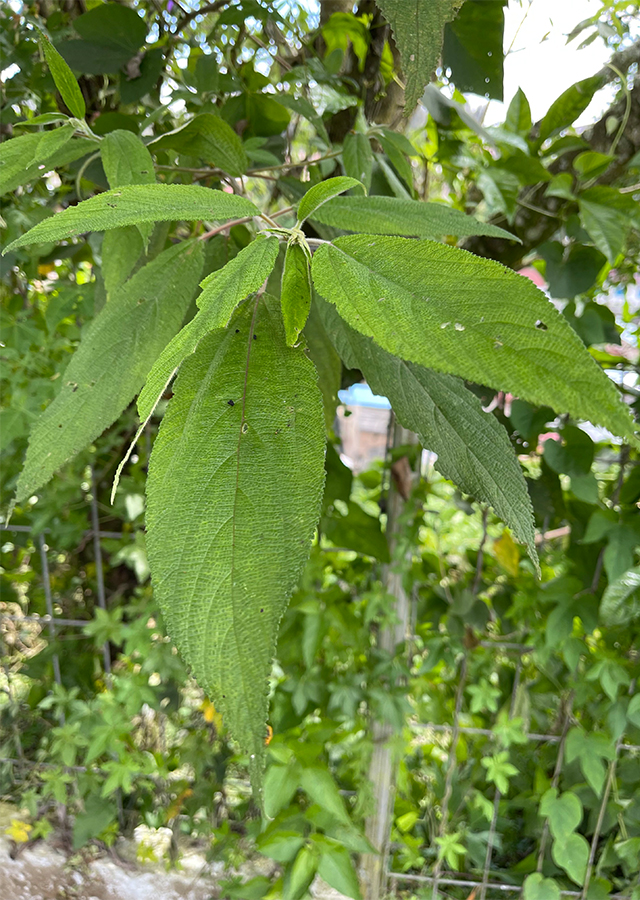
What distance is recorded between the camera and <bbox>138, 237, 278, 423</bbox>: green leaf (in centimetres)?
20

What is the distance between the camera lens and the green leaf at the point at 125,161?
0.32 m

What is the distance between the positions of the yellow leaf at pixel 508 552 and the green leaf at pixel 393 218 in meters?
0.66

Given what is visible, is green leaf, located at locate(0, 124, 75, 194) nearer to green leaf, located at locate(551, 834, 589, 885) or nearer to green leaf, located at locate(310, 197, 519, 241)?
green leaf, located at locate(310, 197, 519, 241)

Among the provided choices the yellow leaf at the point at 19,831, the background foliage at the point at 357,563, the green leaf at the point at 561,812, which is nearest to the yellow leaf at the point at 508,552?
the background foliage at the point at 357,563

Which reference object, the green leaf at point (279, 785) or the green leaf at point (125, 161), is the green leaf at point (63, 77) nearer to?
the green leaf at point (125, 161)

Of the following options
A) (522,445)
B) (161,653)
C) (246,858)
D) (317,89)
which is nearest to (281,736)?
(161,653)

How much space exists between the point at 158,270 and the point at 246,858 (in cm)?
103

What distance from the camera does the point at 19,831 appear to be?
101cm

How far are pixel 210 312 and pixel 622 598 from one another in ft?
2.31

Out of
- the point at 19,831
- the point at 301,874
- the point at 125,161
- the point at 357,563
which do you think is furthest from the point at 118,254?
the point at 19,831

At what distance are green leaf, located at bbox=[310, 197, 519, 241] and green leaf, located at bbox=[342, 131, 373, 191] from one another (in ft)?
0.54

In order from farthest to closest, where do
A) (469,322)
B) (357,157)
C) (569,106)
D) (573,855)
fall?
(573,855) < (569,106) < (357,157) < (469,322)

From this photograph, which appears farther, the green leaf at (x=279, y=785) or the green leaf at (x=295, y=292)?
the green leaf at (x=279, y=785)

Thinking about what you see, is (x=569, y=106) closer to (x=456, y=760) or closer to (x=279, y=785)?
(x=279, y=785)
